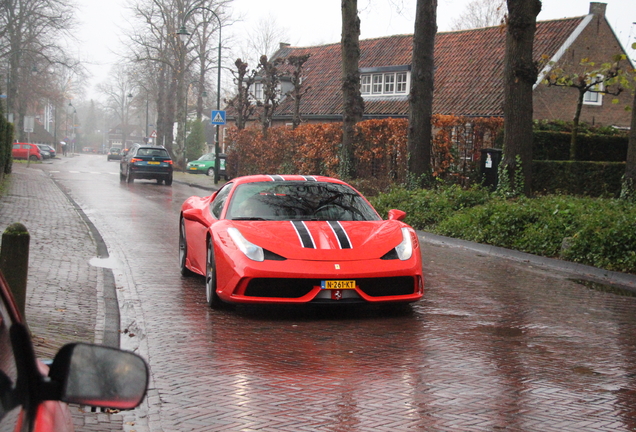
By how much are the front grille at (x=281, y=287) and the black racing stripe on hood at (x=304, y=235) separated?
1.23 feet

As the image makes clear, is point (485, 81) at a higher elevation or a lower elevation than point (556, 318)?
higher

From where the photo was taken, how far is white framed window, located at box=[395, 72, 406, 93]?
142 ft

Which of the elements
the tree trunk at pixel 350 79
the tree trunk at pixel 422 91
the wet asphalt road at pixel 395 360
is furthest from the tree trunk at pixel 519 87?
the wet asphalt road at pixel 395 360

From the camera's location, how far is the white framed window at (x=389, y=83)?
4400 cm

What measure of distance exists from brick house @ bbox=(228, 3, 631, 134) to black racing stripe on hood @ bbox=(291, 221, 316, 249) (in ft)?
86.4

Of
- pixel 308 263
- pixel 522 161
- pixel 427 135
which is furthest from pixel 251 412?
pixel 427 135

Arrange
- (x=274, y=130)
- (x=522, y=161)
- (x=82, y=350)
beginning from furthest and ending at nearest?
(x=274, y=130) < (x=522, y=161) < (x=82, y=350)

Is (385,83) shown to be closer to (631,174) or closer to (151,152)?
(151,152)

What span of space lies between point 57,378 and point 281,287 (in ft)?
18.9

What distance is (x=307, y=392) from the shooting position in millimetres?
5281

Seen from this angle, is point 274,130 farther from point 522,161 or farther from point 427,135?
point 522,161

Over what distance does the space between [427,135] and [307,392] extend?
16.0 metres

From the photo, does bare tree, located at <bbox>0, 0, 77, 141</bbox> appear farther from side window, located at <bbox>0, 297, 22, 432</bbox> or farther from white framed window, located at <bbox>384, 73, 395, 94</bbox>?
side window, located at <bbox>0, 297, 22, 432</bbox>

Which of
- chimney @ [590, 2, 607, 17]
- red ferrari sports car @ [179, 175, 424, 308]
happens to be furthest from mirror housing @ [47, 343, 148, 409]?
chimney @ [590, 2, 607, 17]
